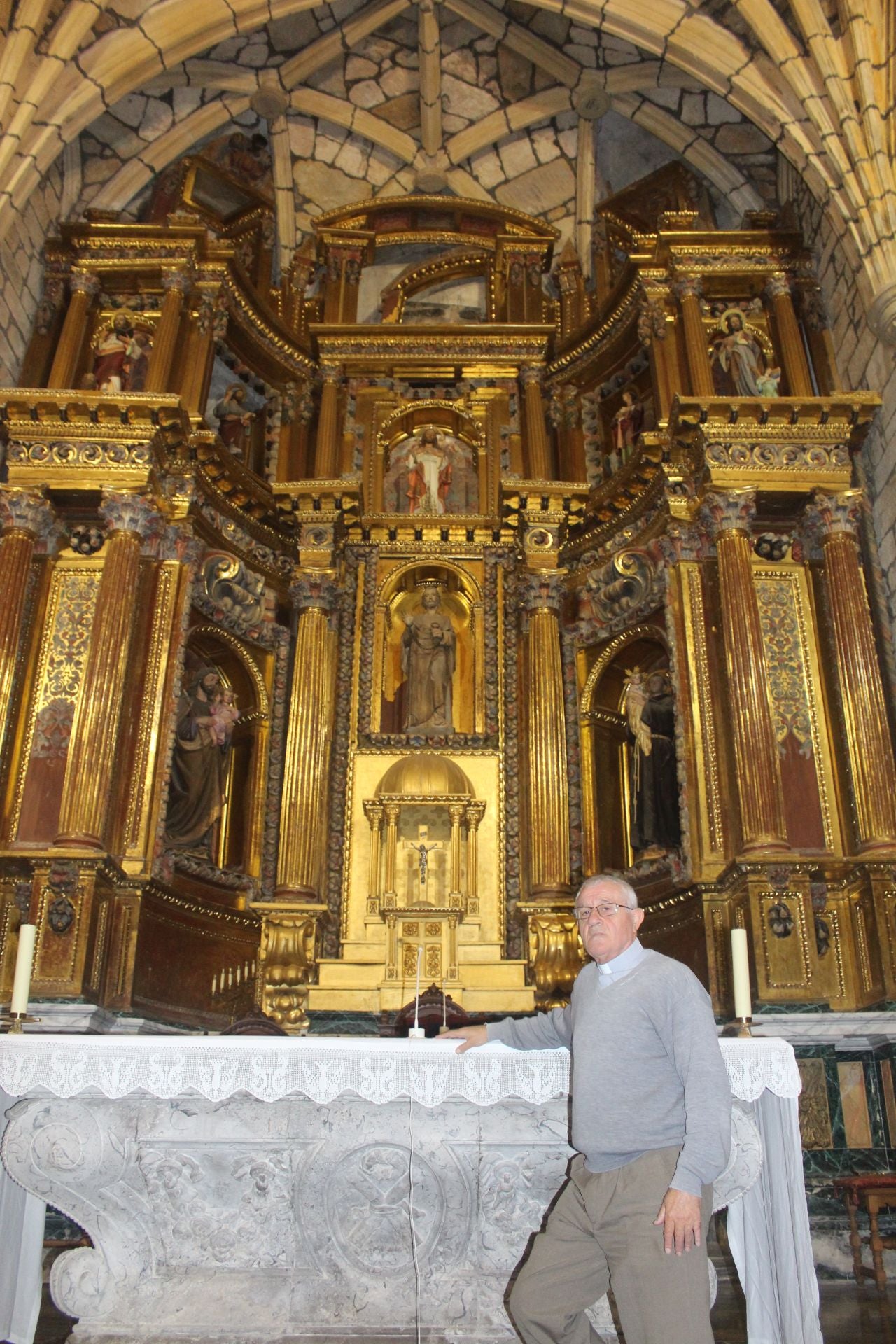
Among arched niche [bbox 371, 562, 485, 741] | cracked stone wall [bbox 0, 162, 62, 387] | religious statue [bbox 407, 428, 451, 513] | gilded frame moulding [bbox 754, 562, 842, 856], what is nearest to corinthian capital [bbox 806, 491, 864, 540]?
gilded frame moulding [bbox 754, 562, 842, 856]

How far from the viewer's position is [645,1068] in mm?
3201

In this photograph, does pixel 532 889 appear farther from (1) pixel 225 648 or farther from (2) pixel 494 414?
(2) pixel 494 414

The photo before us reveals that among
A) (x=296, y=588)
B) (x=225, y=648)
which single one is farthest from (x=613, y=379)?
(x=225, y=648)

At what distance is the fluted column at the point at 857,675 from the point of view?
818 cm

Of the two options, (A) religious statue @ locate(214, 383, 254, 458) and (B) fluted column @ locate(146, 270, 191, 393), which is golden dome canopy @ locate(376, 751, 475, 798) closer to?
(A) religious statue @ locate(214, 383, 254, 458)

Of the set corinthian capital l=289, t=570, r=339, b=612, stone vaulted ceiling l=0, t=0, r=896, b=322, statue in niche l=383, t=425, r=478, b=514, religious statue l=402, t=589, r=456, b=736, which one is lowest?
religious statue l=402, t=589, r=456, b=736

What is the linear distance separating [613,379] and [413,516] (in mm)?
2819

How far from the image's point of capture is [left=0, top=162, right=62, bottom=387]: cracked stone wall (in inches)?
419

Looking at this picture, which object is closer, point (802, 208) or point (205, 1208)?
point (205, 1208)

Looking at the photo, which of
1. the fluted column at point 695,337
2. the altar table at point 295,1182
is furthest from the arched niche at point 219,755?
the fluted column at point 695,337

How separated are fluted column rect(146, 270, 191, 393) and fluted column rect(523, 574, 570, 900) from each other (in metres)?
4.07

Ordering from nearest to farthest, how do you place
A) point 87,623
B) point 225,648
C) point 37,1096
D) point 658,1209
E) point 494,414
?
point 658,1209 < point 37,1096 < point 87,623 < point 225,648 < point 494,414

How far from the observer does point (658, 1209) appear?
305 centimetres

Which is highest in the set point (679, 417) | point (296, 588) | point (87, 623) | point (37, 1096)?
point (679, 417)
